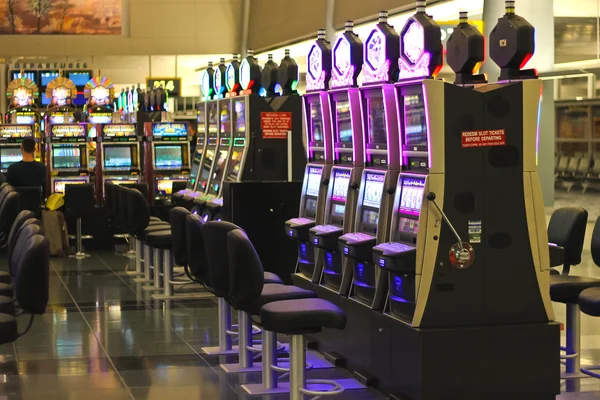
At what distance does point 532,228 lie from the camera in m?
6.13

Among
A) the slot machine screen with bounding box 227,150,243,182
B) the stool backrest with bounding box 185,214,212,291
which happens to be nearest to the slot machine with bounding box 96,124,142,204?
the slot machine screen with bounding box 227,150,243,182

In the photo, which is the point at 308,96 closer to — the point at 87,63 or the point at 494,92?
the point at 494,92

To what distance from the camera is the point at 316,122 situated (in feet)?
27.2

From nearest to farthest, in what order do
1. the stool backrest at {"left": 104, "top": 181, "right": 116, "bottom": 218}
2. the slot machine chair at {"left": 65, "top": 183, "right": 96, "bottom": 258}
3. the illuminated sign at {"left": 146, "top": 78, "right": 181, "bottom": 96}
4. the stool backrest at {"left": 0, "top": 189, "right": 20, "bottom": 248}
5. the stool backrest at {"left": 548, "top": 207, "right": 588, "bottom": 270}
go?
1. the stool backrest at {"left": 548, "top": 207, "right": 588, "bottom": 270}
2. the stool backrest at {"left": 0, "top": 189, "right": 20, "bottom": 248}
3. the stool backrest at {"left": 104, "top": 181, "right": 116, "bottom": 218}
4. the slot machine chair at {"left": 65, "top": 183, "right": 96, "bottom": 258}
5. the illuminated sign at {"left": 146, "top": 78, "right": 181, "bottom": 96}

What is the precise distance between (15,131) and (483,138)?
12195 millimetres

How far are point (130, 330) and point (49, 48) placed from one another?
551 inches

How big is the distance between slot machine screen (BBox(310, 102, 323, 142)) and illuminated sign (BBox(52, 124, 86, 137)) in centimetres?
876

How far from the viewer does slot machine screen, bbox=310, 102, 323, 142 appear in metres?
8.20

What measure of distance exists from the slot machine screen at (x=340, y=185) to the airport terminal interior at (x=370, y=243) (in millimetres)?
40

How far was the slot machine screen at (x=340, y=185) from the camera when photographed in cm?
746

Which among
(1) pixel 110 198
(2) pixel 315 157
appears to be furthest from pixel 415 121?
(1) pixel 110 198

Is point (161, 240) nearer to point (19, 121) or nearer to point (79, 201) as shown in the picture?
point (79, 201)

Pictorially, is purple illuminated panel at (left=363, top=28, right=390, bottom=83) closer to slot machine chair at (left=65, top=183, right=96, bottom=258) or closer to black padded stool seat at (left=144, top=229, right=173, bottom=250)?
black padded stool seat at (left=144, top=229, right=173, bottom=250)

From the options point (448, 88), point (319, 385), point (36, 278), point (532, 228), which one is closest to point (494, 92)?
point (448, 88)
